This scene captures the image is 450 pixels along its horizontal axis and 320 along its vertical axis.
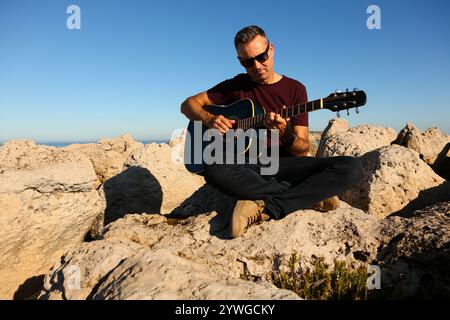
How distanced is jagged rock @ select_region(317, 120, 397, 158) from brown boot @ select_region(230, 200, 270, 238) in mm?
3785

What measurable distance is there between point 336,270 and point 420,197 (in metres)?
3.28

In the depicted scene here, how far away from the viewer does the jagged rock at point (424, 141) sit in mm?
9603

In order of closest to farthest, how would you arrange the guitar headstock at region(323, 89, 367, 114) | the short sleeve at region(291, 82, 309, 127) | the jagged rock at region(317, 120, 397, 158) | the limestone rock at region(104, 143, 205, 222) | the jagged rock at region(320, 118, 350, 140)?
the guitar headstock at region(323, 89, 367, 114), the short sleeve at region(291, 82, 309, 127), the limestone rock at region(104, 143, 205, 222), the jagged rock at region(317, 120, 397, 158), the jagged rock at region(320, 118, 350, 140)

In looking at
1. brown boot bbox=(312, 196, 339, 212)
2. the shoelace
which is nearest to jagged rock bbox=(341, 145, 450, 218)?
brown boot bbox=(312, 196, 339, 212)

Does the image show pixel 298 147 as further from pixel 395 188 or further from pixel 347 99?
pixel 395 188

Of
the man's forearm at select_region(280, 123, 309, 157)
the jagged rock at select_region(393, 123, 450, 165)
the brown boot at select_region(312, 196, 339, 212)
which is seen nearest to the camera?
the brown boot at select_region(312, 196, 339, 212)

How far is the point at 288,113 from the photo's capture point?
4.51m

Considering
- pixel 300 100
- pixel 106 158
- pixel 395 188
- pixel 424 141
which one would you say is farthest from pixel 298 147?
pixel 424 141

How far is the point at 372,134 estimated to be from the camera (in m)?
8.30

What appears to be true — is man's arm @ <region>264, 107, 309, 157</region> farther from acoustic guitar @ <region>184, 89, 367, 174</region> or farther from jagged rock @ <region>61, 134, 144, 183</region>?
jagged rock @ <region>61, 134, 144, 183</region>

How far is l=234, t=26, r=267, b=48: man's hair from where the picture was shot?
4.62 m

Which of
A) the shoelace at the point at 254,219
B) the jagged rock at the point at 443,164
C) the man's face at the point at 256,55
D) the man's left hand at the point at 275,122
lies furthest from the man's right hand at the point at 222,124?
the jagged rock at the point at 443,164

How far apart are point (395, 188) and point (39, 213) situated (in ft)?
18.3

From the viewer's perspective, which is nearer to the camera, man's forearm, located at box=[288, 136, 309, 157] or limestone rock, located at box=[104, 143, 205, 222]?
man's forearm, located at box=[288, 136, 309, 157]
